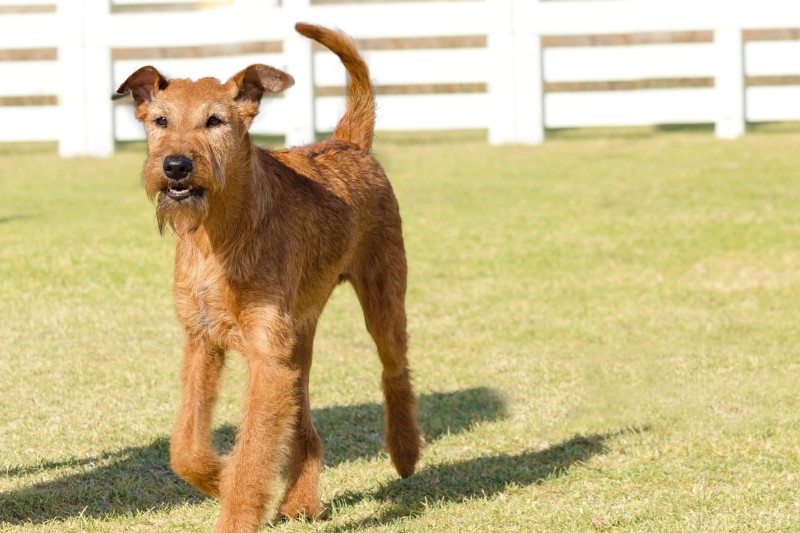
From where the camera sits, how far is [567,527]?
5.07 metres

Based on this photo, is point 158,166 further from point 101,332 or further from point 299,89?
point 299,89

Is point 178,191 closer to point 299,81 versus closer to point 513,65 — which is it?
point 299,81

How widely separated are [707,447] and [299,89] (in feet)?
38.4

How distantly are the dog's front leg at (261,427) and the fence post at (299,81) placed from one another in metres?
12.3

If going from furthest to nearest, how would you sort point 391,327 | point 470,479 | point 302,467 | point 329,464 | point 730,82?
point 730,82, point 329,464, point 470,479, point 391,327, point 302,467

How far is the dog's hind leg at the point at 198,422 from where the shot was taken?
4.88 m

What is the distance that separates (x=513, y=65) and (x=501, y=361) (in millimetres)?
9583

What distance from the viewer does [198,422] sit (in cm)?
493

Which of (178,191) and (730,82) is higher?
(730,82)

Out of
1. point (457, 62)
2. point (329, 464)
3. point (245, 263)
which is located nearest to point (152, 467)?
point (329, 464)

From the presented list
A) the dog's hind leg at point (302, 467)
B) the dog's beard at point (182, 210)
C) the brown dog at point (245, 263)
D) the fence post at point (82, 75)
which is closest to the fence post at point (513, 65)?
the fence post at point (82, 75)

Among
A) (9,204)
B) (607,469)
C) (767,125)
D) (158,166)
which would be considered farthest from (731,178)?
(158,166)

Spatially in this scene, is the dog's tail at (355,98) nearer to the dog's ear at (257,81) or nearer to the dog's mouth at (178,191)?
the dog's ear at (257,81)

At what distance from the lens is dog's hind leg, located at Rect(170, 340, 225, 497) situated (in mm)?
4879
